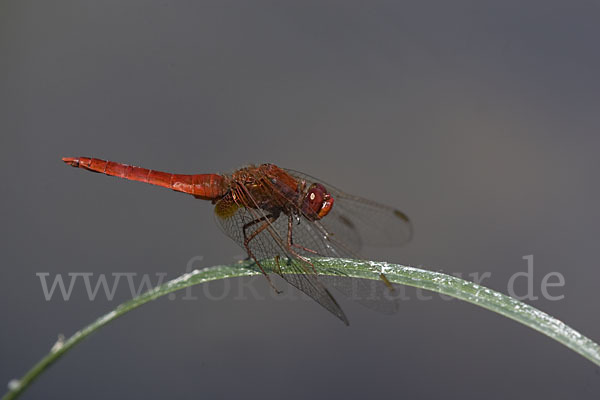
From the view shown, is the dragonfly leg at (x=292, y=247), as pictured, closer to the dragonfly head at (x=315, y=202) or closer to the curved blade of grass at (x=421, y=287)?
the dragonfly head at (x=315, y=202)

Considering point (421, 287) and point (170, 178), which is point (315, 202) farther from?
point (421, 287)

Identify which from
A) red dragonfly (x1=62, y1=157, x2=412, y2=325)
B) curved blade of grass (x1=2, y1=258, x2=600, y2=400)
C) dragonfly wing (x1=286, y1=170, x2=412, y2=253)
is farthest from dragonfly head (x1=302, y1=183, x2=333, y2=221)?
curved blade of grass (x1=2, y1=258, x2=600, y2=400)

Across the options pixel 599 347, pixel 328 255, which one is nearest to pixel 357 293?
pixel 328 255

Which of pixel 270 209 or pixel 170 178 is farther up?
pixel 170 178

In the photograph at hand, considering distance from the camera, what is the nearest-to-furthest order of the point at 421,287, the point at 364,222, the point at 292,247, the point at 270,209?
1. the point at 421,287
2. the point at 292,247
3. the point at 270,209
4. the point at 364,222

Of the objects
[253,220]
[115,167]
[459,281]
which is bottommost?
[459,281]

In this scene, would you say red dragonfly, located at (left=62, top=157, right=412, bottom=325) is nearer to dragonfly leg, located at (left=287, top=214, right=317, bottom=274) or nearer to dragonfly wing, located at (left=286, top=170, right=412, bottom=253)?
dragonfly leg, located at (left=287, top=214, right=317, bottom=274)

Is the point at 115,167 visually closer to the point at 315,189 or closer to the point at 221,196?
the point at 221,196

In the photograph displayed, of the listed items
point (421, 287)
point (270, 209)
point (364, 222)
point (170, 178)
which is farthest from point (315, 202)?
point (421, 287)
